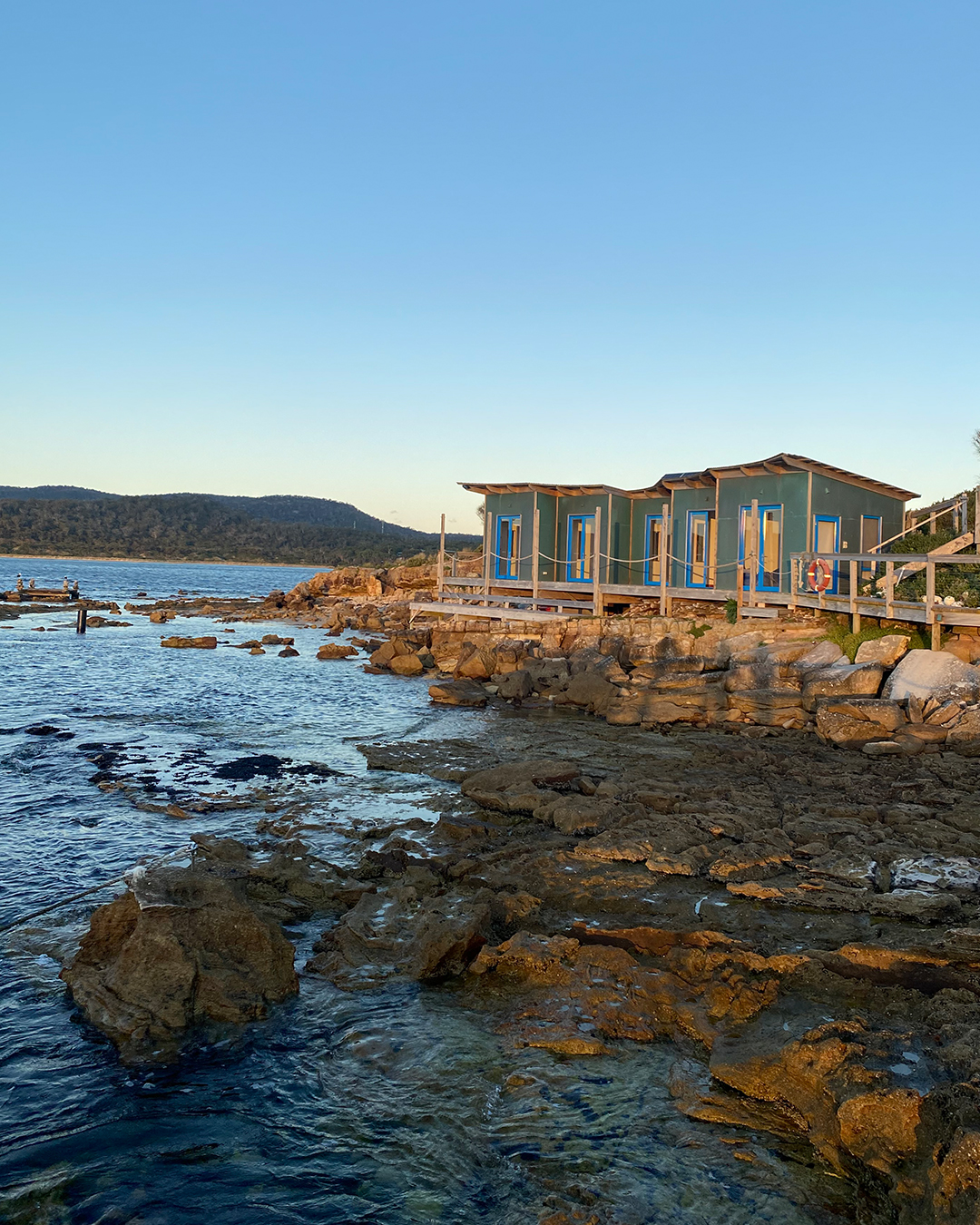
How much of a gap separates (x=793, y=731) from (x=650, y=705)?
117 inches

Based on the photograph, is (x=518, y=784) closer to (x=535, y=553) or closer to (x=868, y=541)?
(x=535, y=553)

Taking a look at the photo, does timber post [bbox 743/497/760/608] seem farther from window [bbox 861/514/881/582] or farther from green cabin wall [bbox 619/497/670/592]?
green cabin wall [bbox 619/497/670/592]

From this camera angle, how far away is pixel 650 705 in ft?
56.9

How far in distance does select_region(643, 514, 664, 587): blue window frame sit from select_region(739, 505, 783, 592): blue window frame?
4.63 metres

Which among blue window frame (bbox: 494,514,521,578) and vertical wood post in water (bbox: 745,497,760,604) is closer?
vertical wood post in water (bbox: 745,497,760,604)

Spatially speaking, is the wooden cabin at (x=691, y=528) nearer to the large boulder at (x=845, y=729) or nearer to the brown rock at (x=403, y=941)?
the large boulder at (x=845, y=729)

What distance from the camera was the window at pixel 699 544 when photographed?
26219mm

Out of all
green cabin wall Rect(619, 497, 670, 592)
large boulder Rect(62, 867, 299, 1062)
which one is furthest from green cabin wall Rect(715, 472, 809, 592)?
large boulder Rect(62, 867, 299, 1062)

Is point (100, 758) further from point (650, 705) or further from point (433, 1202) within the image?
point (433, 1202)

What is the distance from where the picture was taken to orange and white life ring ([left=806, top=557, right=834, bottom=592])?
20.8 metres

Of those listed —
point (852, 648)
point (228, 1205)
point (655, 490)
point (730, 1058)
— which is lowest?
point (228, 1205)

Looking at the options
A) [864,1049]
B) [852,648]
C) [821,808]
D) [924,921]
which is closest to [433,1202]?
[864,1049]

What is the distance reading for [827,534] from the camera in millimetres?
23562

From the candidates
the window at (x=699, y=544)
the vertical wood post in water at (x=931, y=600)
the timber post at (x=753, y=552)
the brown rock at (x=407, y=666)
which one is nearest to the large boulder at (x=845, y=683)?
the vertical wood post in water at (x=931, y=600)
